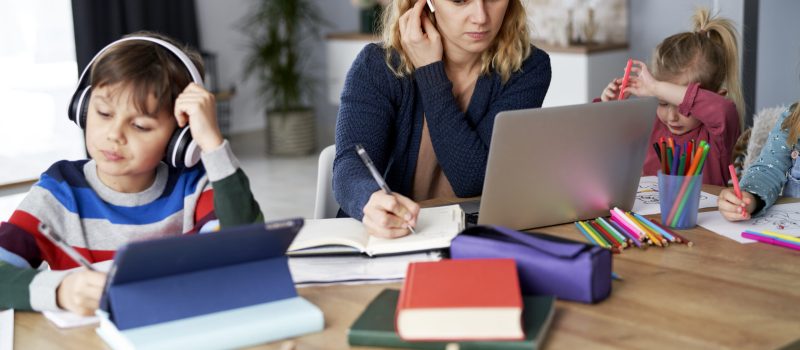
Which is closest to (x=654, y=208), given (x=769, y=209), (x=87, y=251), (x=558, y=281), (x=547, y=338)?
(x=769, y=209)

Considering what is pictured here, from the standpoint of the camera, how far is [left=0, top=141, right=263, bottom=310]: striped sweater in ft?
4.44

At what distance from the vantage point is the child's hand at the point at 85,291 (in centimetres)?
113

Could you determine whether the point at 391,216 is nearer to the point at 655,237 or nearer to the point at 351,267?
the point at 351,267

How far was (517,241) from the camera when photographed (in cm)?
121

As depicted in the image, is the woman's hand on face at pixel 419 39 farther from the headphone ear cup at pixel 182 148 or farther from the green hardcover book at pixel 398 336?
the green hardcover book at pixel 398 336

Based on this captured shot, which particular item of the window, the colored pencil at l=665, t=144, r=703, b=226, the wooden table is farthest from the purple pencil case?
the window

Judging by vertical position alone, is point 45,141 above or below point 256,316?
below

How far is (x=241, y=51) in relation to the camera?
6012mm

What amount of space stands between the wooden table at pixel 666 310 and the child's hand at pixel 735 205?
156 millimetres

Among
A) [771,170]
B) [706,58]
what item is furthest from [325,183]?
[706,58]

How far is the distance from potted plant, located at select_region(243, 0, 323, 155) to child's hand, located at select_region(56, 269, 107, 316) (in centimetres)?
445

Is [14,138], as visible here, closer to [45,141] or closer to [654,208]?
[45,141]

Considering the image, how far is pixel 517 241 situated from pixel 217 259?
40 centimetres

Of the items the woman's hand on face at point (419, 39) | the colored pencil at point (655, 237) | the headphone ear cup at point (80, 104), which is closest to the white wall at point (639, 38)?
the woman's hand on face at point (419, 39)
